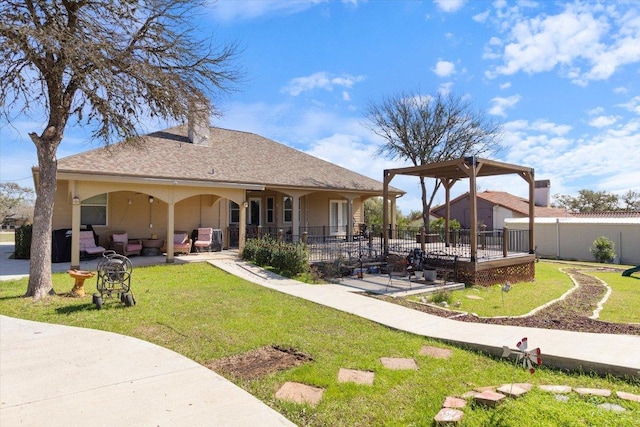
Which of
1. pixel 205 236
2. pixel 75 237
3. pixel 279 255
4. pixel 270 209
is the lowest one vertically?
pixel 279 255

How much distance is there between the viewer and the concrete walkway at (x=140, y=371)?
3.33 meters

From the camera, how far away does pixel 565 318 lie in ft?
22.9

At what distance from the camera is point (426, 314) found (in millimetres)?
6934

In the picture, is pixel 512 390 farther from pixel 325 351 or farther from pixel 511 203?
pixel 511 203

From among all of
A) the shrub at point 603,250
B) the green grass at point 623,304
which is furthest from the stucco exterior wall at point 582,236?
the green grass at point 623,304

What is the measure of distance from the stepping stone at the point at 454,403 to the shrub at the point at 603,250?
2440cm

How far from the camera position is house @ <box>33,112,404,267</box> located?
12617mm

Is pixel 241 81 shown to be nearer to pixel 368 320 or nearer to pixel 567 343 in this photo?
pixel 368 320

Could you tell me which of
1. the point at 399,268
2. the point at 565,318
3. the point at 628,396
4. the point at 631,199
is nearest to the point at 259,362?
the point at 628,396

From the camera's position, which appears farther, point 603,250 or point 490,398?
point 603,250

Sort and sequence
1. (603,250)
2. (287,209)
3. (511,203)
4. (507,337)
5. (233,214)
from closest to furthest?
1. (507,337)
2. (233,214)
3. (287,209)
4. (603,250)
5. (511,203)

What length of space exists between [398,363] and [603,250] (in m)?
23.8

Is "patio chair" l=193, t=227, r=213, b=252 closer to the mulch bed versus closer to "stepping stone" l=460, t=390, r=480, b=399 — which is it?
the mulch bed

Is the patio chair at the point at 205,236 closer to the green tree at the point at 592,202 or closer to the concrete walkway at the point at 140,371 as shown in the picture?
the concrete walkway at the point at 140,371
